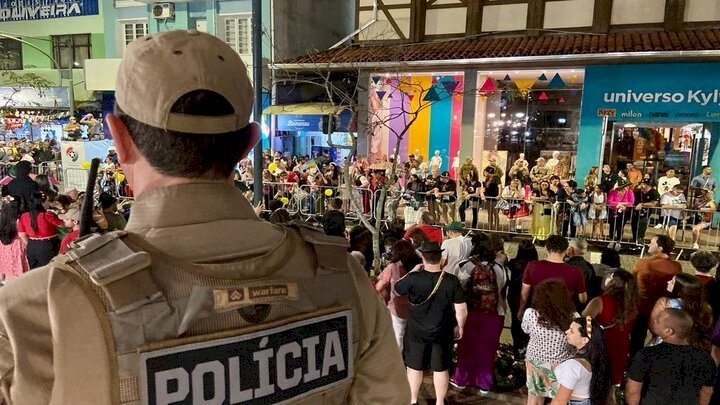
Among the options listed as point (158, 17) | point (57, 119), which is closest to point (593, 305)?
point (158, 17)

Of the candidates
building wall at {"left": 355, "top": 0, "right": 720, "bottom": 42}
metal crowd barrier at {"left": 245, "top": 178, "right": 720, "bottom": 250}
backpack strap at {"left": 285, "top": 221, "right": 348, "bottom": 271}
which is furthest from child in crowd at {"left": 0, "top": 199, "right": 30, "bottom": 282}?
building wall at {"left": 355, "top": 0, "right": 720, "bottom": 42}

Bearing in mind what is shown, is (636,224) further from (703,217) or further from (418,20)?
(418,20)

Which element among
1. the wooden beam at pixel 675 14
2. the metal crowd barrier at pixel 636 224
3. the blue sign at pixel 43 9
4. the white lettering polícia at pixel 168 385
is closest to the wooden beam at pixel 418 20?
the wooden beam at pixel 675 14

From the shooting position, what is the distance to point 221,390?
1108 millimetres

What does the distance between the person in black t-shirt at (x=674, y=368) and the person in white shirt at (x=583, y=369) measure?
260 millimetres

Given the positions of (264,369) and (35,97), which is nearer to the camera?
(264,369)

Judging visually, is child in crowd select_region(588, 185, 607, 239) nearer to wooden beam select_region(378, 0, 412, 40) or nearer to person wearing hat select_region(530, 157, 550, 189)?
person wearing hat select_region(530, 157, 550, 189)

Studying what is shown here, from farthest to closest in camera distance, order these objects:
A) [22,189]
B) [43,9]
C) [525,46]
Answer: [43,9], [525,46], [22,189]

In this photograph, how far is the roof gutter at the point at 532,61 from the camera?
1176cm

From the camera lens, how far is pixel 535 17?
46.9ft

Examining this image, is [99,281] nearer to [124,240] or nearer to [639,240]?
[124,240]

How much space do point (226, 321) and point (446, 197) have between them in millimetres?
11190

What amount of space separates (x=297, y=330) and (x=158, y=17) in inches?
844

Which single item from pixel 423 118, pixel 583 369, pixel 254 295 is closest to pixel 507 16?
pixel 423 118
